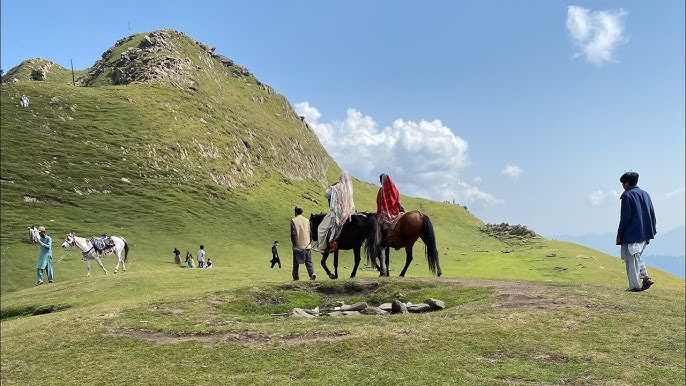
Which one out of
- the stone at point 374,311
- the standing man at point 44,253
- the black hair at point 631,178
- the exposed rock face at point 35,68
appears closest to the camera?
the stone at point 374,311

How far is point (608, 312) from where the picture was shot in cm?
990

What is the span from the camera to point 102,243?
29.2m

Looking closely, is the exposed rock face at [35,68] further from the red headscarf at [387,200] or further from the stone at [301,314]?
the stone at [301,314]

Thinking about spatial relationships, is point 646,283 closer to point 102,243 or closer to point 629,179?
point 629,179

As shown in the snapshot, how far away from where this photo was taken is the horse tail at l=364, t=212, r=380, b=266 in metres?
17.1

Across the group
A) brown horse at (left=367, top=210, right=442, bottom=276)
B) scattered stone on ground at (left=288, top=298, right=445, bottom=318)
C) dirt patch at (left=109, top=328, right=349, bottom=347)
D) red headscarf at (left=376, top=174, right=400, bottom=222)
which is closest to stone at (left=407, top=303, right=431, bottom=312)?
scattered stone on ground at (left=288, top=298, right=445, bottom=318)

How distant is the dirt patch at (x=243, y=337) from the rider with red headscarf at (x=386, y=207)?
8.35 m

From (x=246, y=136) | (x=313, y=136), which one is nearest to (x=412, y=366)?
(x=246, y=136)

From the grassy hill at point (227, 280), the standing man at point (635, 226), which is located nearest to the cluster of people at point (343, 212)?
the grassy hill at point (227, 280)

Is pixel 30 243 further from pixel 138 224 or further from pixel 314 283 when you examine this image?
pixel 314 283

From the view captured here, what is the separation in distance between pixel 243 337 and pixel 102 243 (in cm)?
2363

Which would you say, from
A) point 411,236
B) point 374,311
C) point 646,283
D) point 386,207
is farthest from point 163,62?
point 646,283

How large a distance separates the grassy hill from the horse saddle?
10.3 feet

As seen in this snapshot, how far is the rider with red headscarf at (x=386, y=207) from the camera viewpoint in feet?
56.7
